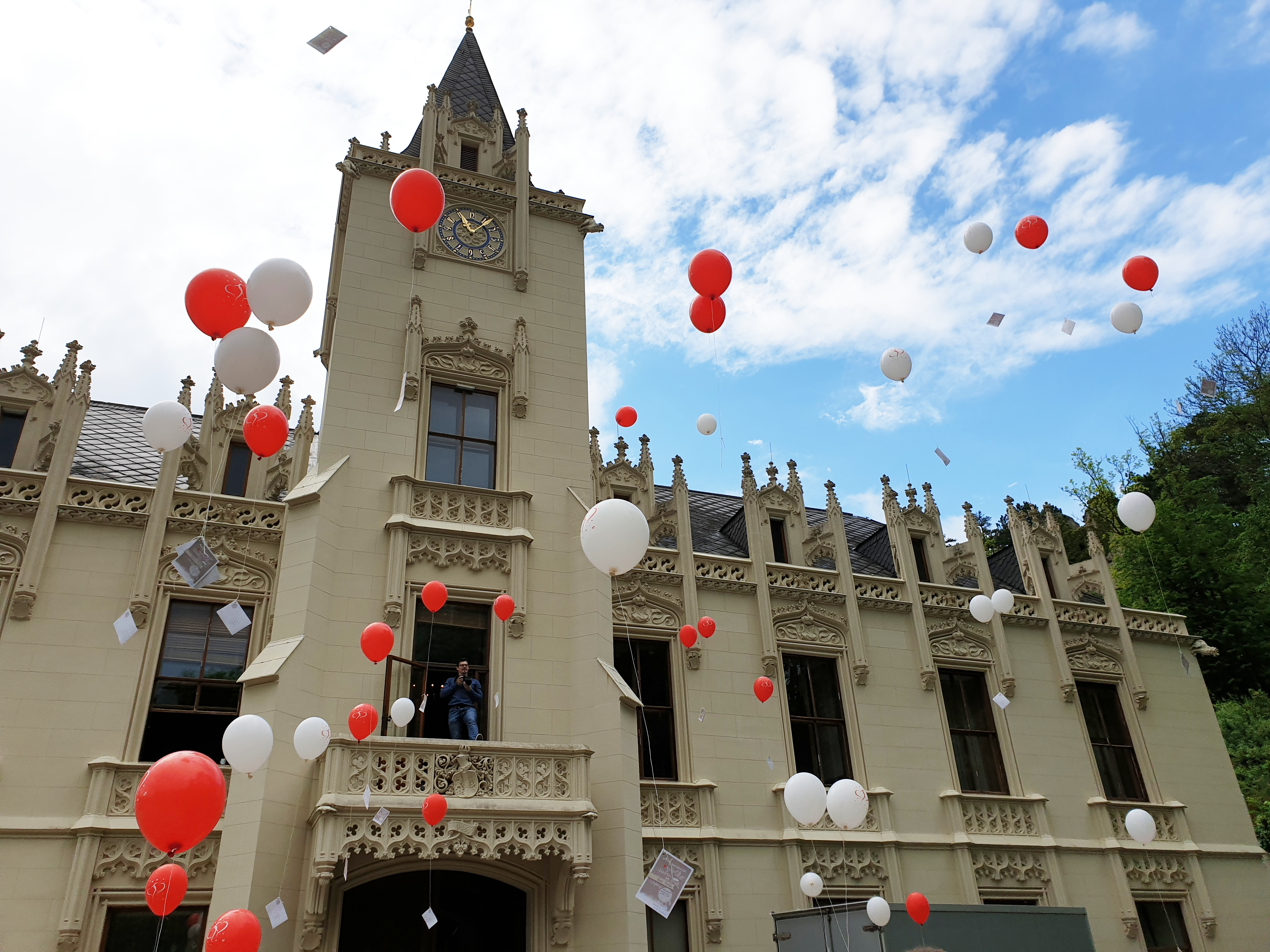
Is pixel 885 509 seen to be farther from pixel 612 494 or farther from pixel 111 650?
pixel 111 650

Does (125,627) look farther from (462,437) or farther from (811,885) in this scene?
(811,885)

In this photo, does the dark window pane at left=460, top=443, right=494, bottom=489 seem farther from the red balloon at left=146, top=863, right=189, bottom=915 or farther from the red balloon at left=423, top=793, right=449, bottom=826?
the red balloon at left=146, top=863, right=189, bottom=915

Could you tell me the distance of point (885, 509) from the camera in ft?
64.9

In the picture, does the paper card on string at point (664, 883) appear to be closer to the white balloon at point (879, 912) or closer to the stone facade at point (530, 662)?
the stone facade at point (530, 662)

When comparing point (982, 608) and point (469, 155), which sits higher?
point (469, 155)

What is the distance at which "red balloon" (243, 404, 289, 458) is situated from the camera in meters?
10.2

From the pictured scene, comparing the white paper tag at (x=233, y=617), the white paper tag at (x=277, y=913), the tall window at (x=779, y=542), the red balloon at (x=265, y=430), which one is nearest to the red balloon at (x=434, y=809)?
the white paper tag at (x=277, y=913)

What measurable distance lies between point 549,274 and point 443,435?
416 cm

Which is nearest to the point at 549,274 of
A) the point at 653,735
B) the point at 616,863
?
the point at 653,735

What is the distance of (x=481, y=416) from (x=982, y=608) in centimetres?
1010

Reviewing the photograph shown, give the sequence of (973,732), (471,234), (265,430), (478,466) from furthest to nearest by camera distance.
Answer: (973,732), (471,234), (478,466), (265,430)

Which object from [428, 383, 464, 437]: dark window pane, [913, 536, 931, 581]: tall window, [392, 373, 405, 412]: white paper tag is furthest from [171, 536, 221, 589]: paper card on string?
[913, 536, 931, 581]: tall window

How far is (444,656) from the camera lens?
13.0 meters

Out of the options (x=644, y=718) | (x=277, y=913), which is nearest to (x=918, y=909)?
(x=644, y=718)
